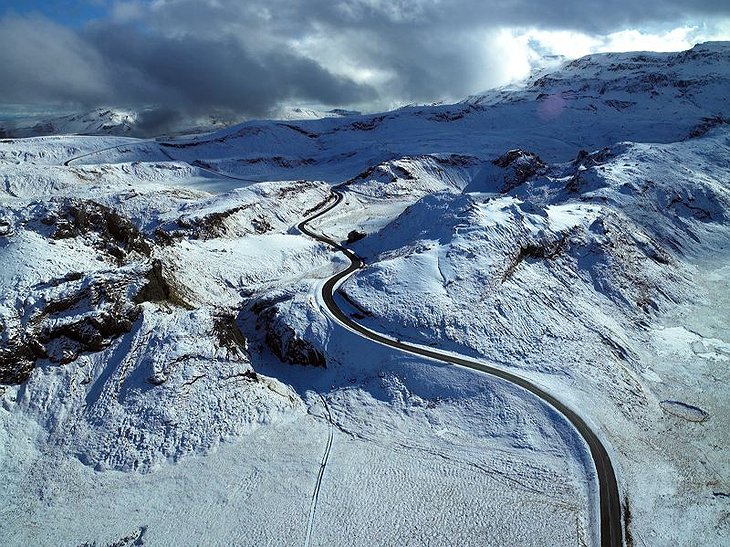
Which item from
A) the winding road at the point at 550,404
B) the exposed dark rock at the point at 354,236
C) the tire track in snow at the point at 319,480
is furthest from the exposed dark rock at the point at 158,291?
the exposed dark rock at the point at 354,236

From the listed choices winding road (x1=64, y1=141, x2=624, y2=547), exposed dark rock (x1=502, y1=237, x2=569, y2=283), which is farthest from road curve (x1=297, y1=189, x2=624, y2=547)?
exposed dark rock (x1=502, y1=237, x2=569, y2=283)

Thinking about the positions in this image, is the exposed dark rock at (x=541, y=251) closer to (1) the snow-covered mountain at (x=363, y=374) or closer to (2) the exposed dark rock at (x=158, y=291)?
(1) the snow-covered mountain at (x=363, y=374)

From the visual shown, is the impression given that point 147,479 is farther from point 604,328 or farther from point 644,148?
point 644,148

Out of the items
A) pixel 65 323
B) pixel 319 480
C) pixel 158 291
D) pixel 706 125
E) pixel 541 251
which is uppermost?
pixel 706 125

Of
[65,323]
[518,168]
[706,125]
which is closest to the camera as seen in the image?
[65,323]

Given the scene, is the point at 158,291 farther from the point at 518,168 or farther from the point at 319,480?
the point at 518,168

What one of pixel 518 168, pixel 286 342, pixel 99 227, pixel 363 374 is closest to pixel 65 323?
pixel 99 227

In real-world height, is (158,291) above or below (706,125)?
below
